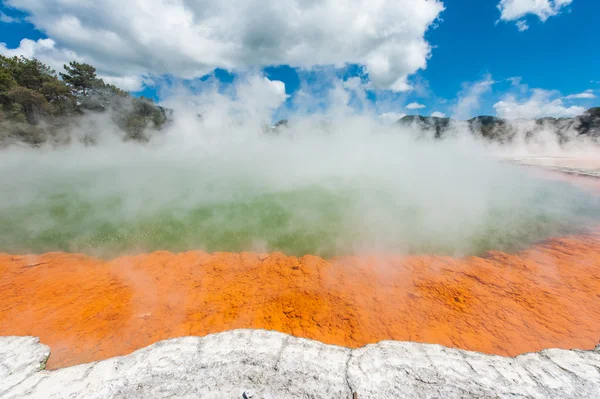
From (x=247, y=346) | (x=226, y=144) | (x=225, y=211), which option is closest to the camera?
(x=247, y=346)

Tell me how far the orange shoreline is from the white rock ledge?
1.07 ft

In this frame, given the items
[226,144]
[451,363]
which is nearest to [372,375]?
[451,363]

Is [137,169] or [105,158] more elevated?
[105,158]

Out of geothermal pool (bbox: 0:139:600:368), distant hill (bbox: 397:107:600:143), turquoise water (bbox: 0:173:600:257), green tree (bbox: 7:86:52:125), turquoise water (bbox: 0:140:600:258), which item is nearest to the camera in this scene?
geothermal pool (bbox: 0:139:600:368)

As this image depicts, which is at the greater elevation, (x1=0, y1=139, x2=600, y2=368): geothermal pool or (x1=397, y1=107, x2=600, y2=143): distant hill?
(x1=397, y1=107, x2=600, y2=143): distant hill

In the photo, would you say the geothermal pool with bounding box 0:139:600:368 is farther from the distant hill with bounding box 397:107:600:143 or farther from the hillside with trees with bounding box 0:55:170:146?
the distant hill with bounding box 397:107:600:143

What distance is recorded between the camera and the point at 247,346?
2.67m

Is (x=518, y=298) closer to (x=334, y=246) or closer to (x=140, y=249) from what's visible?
(x=334, y=246)

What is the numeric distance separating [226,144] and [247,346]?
72.5 feet

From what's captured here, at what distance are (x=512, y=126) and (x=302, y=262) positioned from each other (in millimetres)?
29278

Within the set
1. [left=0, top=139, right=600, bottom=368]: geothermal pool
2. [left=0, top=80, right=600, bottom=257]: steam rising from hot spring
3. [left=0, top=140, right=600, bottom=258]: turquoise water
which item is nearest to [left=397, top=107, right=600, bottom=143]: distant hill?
[left=0, top=80, right=600, bottom=257]: steam rising from hot spring

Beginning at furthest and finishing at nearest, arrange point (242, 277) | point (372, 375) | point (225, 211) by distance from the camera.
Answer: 1. point (225, 211)
2. point (242, 277)
3. point (372, 375)

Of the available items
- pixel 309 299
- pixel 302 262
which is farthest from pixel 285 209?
pixel 309 299

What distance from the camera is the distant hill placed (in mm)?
21297
